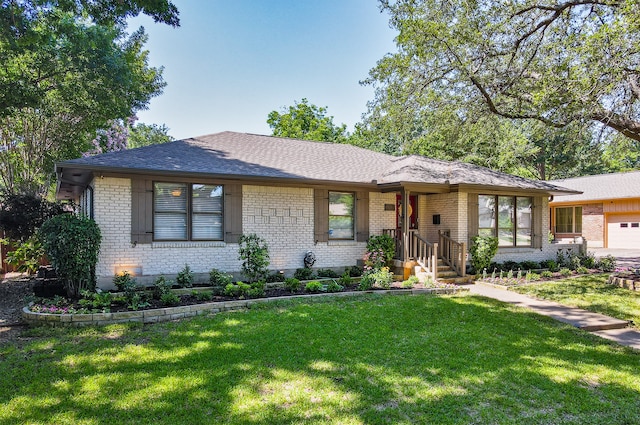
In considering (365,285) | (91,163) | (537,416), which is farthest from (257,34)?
(537,416)

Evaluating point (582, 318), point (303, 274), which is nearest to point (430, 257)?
point (303, 274)

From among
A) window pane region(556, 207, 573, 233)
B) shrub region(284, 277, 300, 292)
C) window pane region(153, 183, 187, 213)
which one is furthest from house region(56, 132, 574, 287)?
window pane region(556, 207, 573, 233)

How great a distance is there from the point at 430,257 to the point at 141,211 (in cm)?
758

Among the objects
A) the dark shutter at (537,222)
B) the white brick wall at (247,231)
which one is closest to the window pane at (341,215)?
the white brick wall at (247,231)

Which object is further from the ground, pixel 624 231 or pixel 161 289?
pixel 624 231

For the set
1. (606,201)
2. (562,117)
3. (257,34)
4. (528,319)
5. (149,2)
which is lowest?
(528,319)

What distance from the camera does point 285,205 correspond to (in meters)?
10.1

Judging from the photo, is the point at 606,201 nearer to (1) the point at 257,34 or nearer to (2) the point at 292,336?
(1) the point at 257,34

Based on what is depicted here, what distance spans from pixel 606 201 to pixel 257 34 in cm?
2244

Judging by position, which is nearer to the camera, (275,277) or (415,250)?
(275,277)

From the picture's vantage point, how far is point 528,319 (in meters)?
6.67

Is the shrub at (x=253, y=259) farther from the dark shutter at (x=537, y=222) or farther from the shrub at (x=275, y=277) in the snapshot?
the dark shutter at (x=537, y=222)

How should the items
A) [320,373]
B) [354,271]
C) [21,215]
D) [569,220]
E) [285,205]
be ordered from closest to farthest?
[320,373] < [285,205] < [354,271] < [21,215] < [569,220]

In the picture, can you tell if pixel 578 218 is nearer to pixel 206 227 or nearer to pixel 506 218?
pixel 506 218
